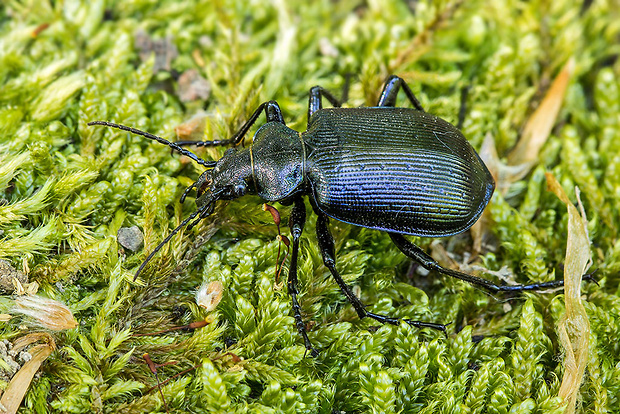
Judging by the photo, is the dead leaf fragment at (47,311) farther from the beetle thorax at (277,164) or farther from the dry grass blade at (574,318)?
the dry grass blade at (574,318)

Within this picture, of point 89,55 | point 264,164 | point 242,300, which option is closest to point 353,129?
point 264,164

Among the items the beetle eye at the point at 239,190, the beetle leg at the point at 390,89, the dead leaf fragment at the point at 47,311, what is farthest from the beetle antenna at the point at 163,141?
the beetle leg at the point at 390,89

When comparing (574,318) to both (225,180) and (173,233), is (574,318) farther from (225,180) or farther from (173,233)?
(173,233)

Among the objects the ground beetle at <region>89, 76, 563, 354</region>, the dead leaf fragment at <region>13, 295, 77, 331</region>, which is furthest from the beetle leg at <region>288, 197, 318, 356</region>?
the dead leaf fragment at <region>13, 295, 77, 331</region>

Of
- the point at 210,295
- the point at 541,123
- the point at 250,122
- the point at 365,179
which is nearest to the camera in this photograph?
the point at 210,295

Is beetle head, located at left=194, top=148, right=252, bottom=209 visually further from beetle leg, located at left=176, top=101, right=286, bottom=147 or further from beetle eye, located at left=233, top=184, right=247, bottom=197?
beetle leg, located at left=176, top=101, right=286, bottom=147

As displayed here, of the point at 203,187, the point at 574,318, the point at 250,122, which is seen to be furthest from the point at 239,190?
the point at 574,318

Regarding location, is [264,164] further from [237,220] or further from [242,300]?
[242,300]
